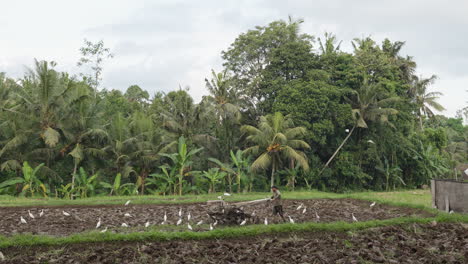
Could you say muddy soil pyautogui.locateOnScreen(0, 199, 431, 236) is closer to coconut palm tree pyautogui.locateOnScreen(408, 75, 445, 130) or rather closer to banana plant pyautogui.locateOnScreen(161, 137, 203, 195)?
banana plant pyautogui.locateOnScreen(161, 137, 203, 195)

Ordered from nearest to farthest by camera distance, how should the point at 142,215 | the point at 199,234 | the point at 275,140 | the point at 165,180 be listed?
the point at 199,234 → the point at 142,215 → the point at 165,180 → the point at 275,140

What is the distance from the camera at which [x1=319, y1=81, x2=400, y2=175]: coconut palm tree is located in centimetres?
1955

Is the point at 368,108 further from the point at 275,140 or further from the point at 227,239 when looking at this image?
the point at 227,239

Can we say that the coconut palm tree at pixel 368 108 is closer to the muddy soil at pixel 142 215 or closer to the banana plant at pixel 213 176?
the banana plant at pixel 213 176

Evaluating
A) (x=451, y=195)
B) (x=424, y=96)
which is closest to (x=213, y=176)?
(x=451, y=195)

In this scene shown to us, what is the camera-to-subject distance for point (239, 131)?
19.7m

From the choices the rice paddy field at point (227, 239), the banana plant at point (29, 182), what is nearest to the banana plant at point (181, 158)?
the banana plant at point (29, 182)

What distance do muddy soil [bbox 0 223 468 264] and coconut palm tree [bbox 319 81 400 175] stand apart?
13004 mm

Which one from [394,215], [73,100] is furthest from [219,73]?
[394,215]

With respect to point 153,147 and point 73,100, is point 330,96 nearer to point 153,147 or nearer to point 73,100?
point 153,147

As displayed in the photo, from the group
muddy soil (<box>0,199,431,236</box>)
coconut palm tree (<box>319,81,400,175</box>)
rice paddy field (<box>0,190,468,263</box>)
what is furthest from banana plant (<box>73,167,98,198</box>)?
coconut palm tree (<box>319,81,400,175</box>)

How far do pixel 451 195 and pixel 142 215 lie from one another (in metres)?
7.46

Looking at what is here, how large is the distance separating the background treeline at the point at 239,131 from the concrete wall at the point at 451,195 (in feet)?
24.8

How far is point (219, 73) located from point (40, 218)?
11989mm
